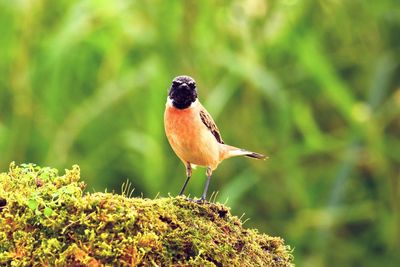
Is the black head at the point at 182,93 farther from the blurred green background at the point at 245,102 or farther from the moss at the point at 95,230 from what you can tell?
the blurred green background at the point at 245,102

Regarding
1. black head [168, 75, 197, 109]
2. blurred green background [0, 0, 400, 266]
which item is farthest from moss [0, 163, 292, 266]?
blurred green background [0, 0, 400, 266]

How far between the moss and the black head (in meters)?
0.74

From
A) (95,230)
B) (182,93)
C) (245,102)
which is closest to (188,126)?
(182,93)

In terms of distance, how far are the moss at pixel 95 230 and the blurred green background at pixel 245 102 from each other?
362 cm

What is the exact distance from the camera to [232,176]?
7.46m

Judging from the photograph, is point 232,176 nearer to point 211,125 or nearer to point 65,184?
point 211,125

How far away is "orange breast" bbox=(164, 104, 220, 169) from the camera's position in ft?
13.1

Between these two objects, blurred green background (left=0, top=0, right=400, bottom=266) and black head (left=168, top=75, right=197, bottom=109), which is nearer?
black head (left=168, top=75, right=197, bottom=109)

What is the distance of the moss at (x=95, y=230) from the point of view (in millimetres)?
3012

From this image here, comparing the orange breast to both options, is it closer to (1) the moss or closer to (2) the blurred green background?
(1) the moss

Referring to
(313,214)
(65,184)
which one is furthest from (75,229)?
(313,214)

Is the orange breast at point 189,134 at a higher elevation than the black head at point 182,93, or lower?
lower

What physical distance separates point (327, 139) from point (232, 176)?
33.8 inches

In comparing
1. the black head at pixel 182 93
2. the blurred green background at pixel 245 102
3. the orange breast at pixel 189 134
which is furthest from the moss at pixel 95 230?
the blurred green background at pixel 245 102
